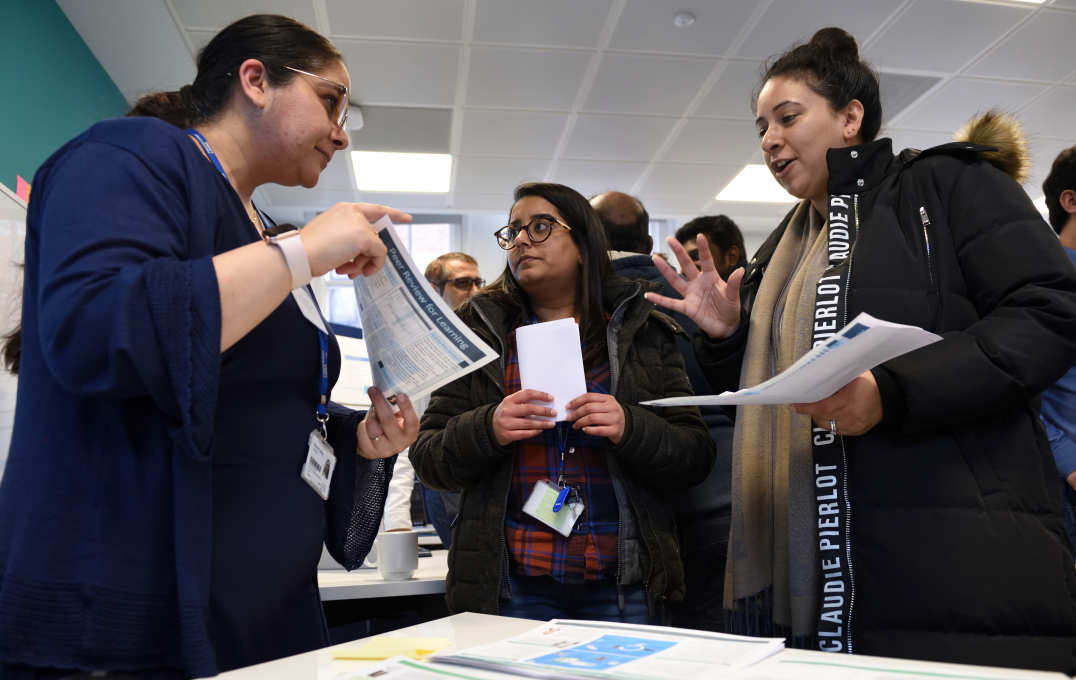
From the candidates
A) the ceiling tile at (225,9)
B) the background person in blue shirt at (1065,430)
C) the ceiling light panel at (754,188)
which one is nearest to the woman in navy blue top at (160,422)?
the background person in blue shirt at (1065,430)

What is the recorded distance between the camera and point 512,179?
20.1 ft

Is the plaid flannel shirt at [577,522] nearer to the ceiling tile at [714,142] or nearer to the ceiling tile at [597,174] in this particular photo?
the ceiling tile at [714,142]

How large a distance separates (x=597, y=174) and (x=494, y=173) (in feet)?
2.61

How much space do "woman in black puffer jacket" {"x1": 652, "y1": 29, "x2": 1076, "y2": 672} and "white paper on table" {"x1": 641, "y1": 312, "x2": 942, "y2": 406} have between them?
0.42 ft

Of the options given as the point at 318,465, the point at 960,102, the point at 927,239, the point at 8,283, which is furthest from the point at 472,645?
the point at 960,102

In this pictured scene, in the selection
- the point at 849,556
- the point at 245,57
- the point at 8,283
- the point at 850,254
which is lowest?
the point at 849,556

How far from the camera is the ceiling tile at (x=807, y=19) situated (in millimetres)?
3898

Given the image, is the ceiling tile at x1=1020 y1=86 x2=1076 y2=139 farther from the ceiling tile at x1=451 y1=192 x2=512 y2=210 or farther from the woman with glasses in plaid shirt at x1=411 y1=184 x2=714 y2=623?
the woman with glasses in plaid shirt at x1=411 y1=184 x2=714 y2=623

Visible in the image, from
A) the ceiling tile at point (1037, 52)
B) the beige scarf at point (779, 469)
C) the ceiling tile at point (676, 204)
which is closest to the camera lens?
the beige scarf at point (779, 469)

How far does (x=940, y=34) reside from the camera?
4.21m

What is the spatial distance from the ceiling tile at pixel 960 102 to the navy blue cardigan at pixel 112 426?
5116 mm

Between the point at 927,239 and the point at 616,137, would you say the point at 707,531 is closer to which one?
the point at 927,239

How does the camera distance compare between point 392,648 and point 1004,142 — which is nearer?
point 392,648

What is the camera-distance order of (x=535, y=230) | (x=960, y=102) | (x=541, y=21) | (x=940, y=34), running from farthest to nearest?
1. (x=960, y=102)
2. (x=940, y=34)
3. (x=541, y=21)
4. (x=535, y=230)
